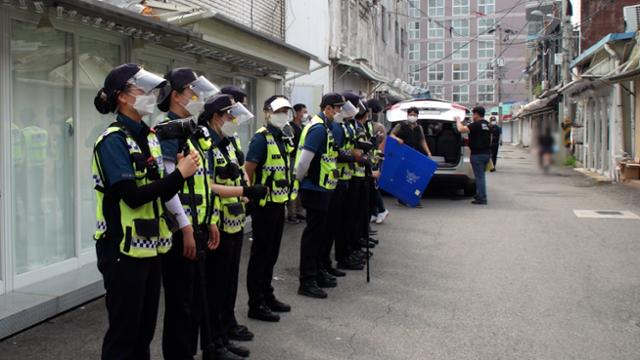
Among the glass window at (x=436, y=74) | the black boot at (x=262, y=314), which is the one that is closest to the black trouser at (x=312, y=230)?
the black boot at (x=262, y=314)

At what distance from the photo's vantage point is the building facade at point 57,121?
6266 mm

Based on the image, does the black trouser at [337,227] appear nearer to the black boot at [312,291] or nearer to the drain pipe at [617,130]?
the black boot at [312,291]

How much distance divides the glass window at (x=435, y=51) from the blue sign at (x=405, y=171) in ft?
90.7

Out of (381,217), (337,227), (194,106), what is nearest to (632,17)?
(381,217)

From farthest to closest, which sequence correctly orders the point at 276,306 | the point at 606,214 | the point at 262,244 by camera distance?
the point at 606,214 < the point at 276,306 < the point at 262,244

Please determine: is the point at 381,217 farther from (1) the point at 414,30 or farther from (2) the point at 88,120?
(1) the point at 414,30

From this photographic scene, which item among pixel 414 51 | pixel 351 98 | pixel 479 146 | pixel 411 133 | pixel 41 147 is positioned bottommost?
pixel 41 147

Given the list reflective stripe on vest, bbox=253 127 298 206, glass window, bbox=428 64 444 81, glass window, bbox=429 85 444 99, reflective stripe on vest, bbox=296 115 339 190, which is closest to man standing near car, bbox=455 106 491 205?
reflective stripe on vest, bbox=296 115 339 190

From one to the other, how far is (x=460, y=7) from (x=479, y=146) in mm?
5259

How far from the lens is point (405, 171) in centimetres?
1041

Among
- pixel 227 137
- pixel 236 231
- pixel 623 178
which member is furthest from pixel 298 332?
pixel 623 178

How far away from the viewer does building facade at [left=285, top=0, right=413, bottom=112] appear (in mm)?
19594

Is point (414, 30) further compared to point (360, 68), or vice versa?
point (414, 30)

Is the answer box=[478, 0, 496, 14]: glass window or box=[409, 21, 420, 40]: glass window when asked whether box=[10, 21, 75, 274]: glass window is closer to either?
box=[478, 0, 496, 14]: glass window
